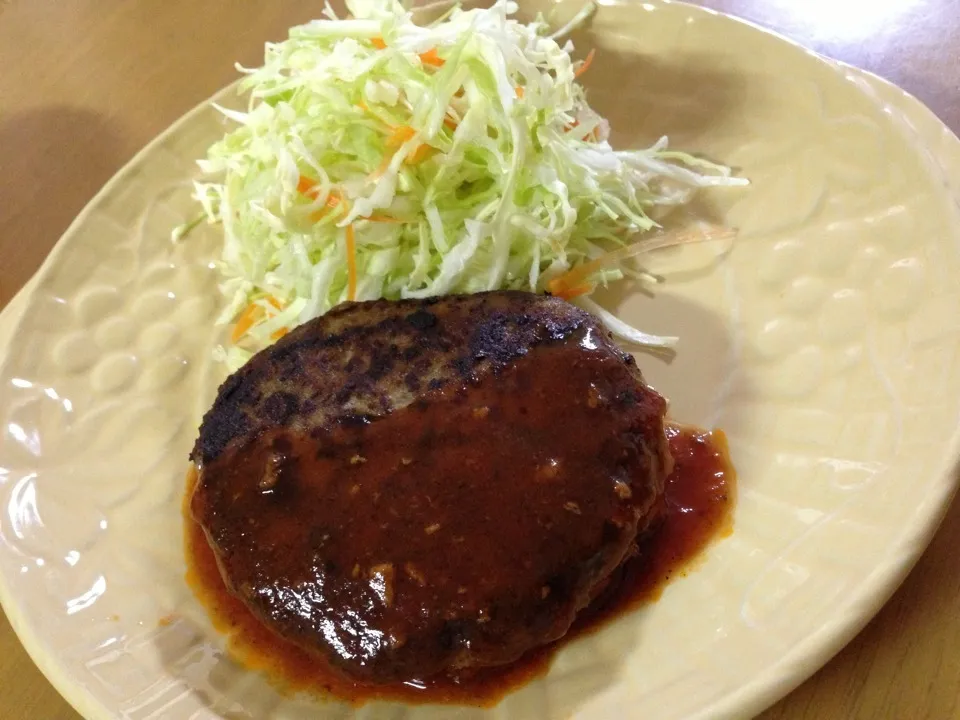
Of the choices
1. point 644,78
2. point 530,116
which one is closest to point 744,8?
point 644,78

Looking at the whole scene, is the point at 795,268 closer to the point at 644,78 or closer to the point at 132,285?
the point at 644,78

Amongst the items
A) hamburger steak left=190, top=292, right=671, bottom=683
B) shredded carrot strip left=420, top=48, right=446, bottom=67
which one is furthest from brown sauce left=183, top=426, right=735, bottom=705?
shredded carrot strip left=420, top=48, right=446, bottom=67

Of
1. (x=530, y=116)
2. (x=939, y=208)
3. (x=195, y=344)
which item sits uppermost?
(x=530, y=116)

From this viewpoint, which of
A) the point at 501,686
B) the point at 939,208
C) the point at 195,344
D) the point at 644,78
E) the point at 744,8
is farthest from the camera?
the point at 744,8

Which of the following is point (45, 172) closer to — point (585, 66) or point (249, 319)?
point (249, 319)

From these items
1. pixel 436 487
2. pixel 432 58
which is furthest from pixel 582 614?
pixel 432 58

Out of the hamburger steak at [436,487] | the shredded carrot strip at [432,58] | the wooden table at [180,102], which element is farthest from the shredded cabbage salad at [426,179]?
the wooden table at [180,102]
